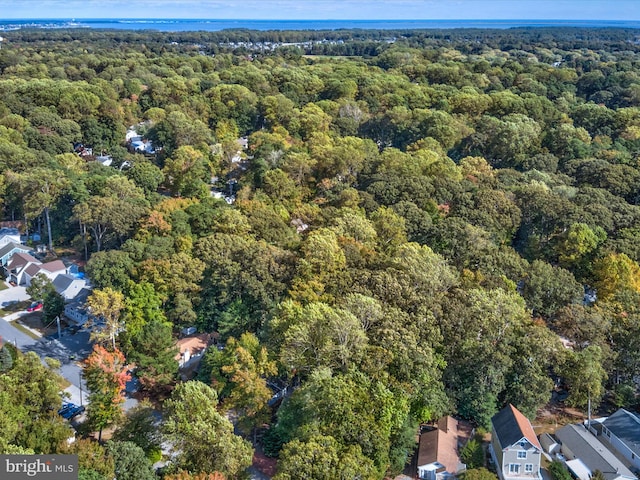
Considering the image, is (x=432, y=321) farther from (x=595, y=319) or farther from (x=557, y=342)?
(x=595, y=319)

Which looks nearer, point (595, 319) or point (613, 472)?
point (613, 472)

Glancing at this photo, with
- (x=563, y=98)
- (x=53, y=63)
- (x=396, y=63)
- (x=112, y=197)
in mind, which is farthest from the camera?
(x=396, y=63)

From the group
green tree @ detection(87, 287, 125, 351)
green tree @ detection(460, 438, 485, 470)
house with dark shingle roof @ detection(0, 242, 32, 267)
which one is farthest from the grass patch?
green tree @ detection(460, 438, 485, 470)

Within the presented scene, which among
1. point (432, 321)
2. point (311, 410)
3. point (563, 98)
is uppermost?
point (563, 98)

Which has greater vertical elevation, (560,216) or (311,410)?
(560,216)

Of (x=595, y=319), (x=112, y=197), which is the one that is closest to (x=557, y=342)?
(x=595, y=319)

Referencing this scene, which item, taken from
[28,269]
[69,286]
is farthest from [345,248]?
[28,269]
